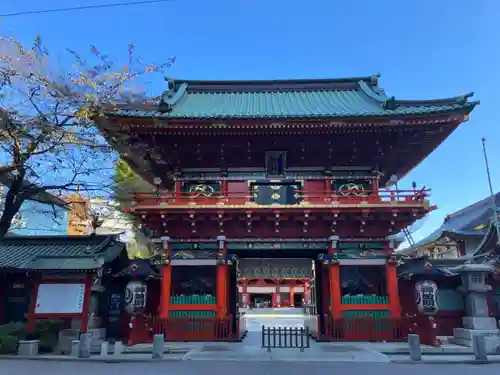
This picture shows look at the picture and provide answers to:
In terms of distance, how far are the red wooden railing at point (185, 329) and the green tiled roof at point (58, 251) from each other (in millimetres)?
3193

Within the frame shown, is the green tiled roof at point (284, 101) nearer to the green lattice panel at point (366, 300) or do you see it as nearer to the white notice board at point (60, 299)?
the white notice board at point (60, 299)

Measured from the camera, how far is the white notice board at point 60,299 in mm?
13705

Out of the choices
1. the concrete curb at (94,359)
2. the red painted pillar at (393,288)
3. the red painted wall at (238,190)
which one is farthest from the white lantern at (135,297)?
the red painted pillar at (393,288)

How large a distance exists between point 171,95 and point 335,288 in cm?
1336

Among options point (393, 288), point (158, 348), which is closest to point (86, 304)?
point (158, 348)

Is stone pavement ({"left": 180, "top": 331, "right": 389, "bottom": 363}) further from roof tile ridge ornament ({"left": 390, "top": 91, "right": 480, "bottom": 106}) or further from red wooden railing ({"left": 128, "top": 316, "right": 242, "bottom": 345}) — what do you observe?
roof tile ridge ornament ({"left": 390, "top": 91, "right": 480, "bottom": 106})

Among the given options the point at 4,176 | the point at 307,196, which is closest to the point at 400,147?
the point at 307,196

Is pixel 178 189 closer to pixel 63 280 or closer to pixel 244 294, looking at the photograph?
pixel 63 280

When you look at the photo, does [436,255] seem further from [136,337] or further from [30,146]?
[30,146]

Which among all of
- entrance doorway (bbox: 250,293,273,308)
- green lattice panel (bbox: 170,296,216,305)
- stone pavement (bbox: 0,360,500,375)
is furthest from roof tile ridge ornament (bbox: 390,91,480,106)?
entrance doorway (bbox: 250,293,273,308)

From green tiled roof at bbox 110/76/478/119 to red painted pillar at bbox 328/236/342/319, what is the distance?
5.61 metres

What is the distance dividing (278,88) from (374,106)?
6379 mm

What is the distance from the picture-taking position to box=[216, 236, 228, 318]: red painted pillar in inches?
609

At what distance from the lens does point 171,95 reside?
67.9 feet
